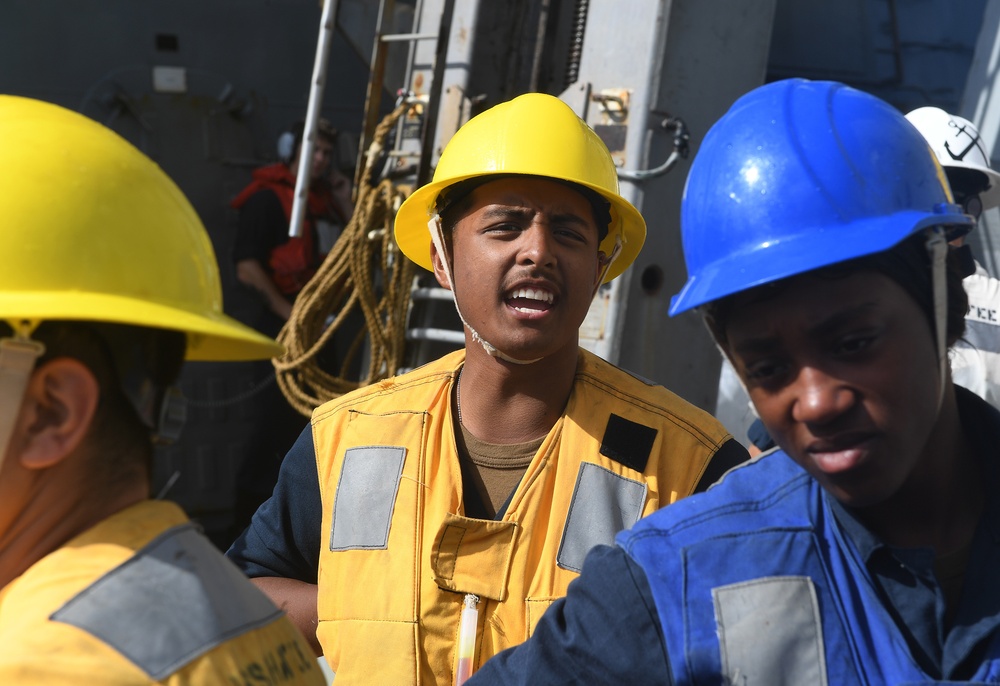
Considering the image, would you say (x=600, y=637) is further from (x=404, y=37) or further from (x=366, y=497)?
(x=404, y=37)

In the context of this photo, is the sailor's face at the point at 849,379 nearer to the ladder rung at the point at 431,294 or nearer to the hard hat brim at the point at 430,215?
the hard hat brim at the point at 430,215

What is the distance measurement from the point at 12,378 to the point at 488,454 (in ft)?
4.12

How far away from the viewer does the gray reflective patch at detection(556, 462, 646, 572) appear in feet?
7.20

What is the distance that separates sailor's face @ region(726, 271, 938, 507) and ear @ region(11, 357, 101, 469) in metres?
0.85

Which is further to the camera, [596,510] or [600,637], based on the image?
[596,510]

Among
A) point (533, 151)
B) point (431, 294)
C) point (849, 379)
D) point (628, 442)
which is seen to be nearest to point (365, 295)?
point (431, 294)

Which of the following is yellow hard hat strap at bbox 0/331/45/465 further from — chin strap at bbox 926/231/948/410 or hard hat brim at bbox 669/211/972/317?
chin strap at bbox 926/231/948/410

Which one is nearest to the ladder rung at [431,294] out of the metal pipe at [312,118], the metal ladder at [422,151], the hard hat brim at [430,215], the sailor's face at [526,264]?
the metal ladder at [422,151]

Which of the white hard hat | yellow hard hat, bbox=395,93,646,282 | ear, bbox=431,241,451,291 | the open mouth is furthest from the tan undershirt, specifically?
the white hard hat

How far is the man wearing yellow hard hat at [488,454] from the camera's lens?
217cm

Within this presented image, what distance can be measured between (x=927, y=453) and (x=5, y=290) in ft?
3.99

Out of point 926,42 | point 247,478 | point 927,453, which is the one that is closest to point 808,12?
point 926,42

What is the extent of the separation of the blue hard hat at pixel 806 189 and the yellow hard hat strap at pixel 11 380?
845 mm

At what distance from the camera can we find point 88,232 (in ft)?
4.36
